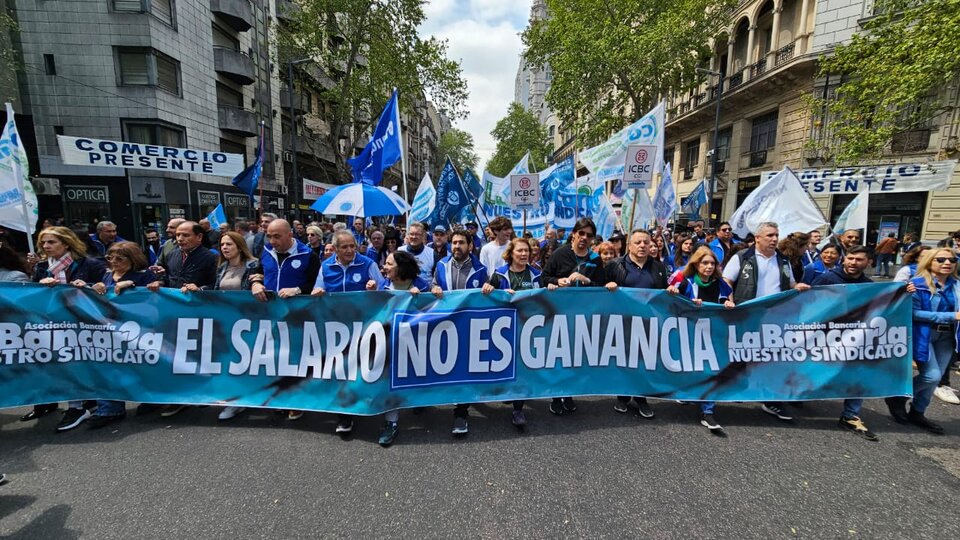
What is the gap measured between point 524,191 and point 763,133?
2096 cm

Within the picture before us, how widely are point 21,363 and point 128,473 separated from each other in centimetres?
177

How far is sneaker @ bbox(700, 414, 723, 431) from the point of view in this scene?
3748 millimetres

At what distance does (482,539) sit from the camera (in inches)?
96.9

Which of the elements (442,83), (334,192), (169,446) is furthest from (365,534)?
Result: (442,83)

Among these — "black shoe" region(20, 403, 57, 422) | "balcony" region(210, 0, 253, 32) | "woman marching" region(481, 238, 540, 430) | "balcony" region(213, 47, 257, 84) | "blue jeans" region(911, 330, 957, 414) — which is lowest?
"black shoe" region(20, 403, 57, 422)

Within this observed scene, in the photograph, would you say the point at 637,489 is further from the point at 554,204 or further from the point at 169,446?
the point at 554,204

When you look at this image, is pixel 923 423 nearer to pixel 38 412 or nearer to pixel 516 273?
pixel 516 273

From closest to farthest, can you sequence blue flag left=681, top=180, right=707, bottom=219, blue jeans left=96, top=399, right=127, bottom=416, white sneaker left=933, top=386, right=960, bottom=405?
blue jeans left=96, top=399, right=127, bottom=416
white sneaker left=933, top=386, right=960, bottom=405
blue flag left=681, top=180, right=707, bottom=219

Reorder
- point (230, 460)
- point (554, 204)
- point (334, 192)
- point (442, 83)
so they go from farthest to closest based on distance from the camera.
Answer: point (442, 83) → point (554, 204) → point (334, 192) → point (230, 460)

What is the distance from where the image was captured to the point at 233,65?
2169 centimetres

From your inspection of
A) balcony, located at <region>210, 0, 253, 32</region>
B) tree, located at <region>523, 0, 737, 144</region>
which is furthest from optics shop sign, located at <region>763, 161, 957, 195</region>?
balcony, located at <region>210, 0, 253, 32</region>

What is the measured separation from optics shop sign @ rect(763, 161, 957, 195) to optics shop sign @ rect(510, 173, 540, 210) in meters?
4.19

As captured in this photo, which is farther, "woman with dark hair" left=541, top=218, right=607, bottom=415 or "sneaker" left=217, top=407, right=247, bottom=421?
"woman with dark hair" left=541, top=218, right=607, bottom=415

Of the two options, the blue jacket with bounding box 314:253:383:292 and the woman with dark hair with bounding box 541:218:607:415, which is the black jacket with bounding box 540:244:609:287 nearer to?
the woman with dark hair with bounding box 541:218:607:415
